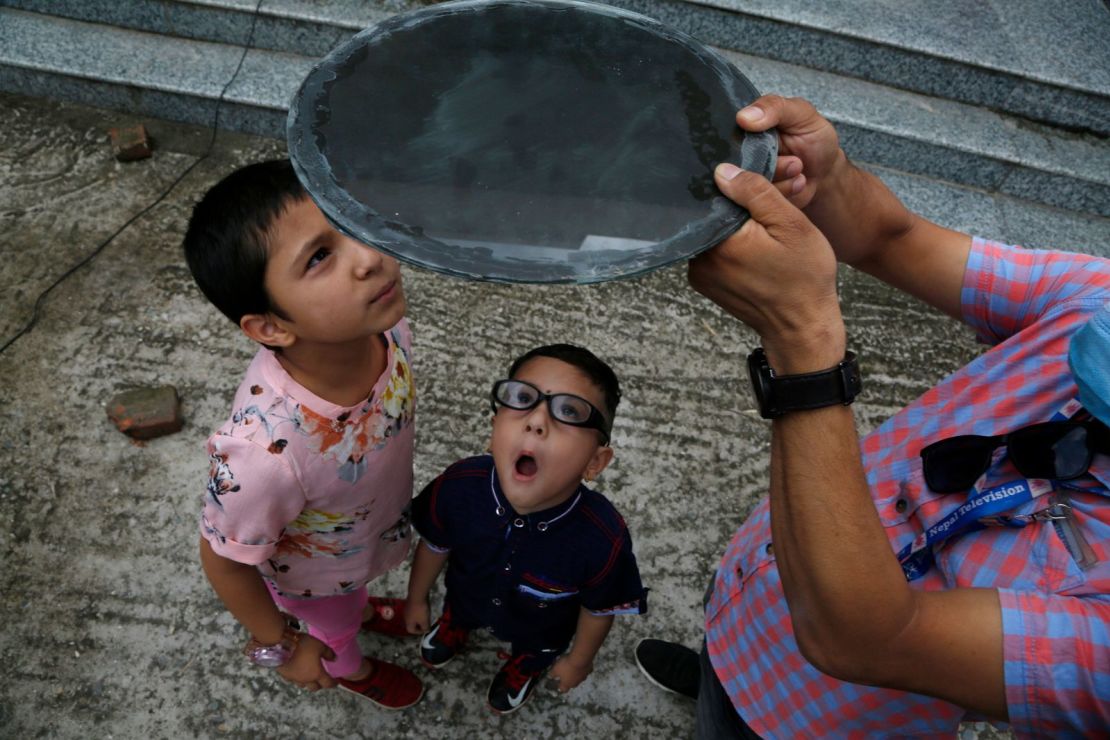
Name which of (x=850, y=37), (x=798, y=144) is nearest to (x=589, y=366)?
(x=798, y=144)

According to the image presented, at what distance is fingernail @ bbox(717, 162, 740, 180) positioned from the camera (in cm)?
113

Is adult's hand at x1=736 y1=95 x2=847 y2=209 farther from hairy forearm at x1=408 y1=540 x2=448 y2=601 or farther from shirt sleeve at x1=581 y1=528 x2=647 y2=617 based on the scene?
hairy forearm at x1=408 y1=540 x2=448 y2=601

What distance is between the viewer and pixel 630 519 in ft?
9.05

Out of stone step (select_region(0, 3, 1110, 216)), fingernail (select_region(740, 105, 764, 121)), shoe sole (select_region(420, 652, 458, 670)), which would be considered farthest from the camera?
stone step (select_region(0, 3, 1110, 216))

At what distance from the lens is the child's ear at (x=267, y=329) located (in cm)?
145

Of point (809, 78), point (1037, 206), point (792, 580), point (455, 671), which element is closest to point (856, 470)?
point (792, 580)

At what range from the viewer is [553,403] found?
1704 millimetres

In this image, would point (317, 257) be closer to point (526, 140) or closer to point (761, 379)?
point (526, 140)

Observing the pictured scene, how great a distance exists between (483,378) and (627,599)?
135cm

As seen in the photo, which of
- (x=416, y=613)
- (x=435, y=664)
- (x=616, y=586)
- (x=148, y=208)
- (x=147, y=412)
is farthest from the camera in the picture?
(x=148, y=208)

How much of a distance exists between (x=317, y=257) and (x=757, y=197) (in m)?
0.80

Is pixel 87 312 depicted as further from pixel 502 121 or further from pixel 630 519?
pixel 502 121

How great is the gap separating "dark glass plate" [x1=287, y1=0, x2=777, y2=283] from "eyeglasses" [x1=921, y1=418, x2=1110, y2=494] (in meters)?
0.56

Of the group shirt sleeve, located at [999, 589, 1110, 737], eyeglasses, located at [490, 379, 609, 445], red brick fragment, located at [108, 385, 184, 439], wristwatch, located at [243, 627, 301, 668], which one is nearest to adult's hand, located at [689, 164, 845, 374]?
shirt sleeve, located at [999, 589, 1110, 737]
